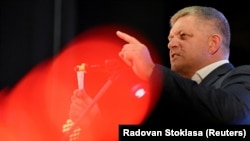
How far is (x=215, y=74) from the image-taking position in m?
0.91

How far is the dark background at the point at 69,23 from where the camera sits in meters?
1.07

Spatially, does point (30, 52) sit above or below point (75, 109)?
above

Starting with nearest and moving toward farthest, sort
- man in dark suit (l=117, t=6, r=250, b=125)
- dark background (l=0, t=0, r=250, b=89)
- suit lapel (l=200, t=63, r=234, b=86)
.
→ man in dark suit (l=117, t=6, r=250, b=125), suit lapel (l=200, t=63, r=234, b=86), dark background (l=0, t=0, r=250, b=89)

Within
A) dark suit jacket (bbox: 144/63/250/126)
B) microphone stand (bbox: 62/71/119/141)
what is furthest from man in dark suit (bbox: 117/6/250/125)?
microphone stand (bbox: 62/71/119/141)

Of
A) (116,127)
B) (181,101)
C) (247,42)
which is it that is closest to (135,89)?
(116,127)

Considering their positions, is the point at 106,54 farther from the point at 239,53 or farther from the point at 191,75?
the point at 239,53

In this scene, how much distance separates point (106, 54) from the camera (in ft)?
3.57

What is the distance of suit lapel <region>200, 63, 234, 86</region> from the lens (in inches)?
35.2

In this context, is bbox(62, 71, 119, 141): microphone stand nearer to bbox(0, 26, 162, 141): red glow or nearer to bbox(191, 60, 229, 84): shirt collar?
bbox(0, 26, 162, 141): red glow

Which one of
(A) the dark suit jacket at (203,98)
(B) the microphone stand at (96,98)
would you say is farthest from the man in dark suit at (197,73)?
(B) the microphone stand at (96,98)

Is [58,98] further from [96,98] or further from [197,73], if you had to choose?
[197,73]


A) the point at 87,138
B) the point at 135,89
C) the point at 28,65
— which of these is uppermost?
the point at 28,65

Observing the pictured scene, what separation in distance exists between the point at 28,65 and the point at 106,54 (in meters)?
0.25

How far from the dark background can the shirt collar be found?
9 centimetres
